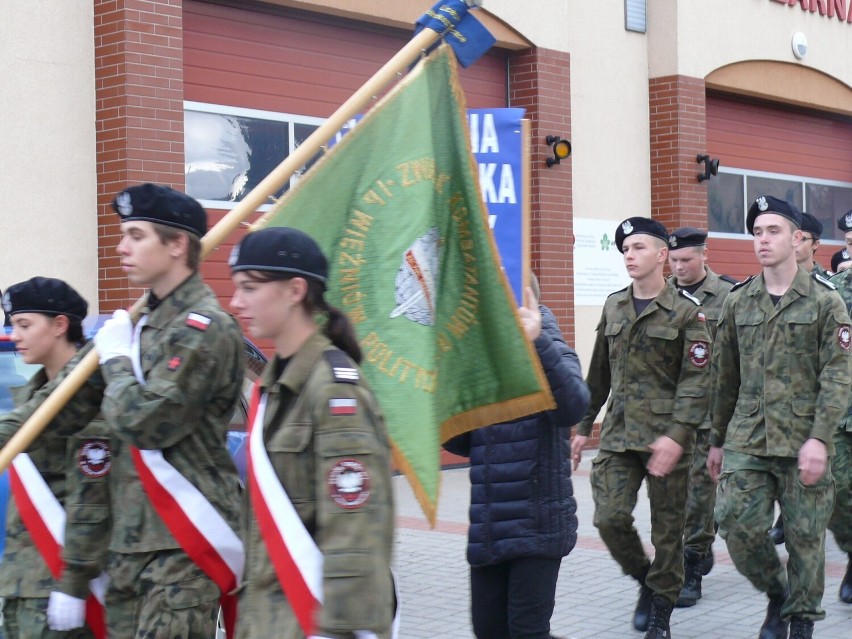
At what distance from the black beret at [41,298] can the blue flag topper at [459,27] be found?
4.81 feet

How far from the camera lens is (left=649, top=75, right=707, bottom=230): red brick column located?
52.2ft

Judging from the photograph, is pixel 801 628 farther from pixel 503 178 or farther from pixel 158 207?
pixel 158 207

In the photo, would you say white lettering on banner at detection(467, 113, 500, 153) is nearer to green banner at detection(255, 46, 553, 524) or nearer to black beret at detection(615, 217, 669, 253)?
green banner at detection(255, 46, 553, 524)

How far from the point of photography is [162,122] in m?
10.3

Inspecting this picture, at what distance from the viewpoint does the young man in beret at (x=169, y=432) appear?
12.0 ft

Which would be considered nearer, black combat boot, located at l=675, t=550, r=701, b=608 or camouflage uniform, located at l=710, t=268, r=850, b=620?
camouflage uniform, located at l=710, t=268, r=850, b=620

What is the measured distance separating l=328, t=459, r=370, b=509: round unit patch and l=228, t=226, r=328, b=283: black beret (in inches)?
19.5

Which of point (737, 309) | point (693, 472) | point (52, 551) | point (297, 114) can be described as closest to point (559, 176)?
point (297, 114)

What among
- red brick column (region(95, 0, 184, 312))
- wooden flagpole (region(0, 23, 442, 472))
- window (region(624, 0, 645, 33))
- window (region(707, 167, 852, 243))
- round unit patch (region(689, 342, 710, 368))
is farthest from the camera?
window (region(707, 167, 852, 243))

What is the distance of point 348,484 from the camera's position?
2.96 m

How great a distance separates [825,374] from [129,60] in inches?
238

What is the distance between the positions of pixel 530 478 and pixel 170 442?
167 centimetres

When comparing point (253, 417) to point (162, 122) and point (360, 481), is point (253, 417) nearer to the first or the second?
point (360, 481)

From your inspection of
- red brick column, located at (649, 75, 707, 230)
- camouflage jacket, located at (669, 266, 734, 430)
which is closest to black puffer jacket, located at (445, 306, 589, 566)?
camouflage jacket, located at (669, 266, 734, 430)
